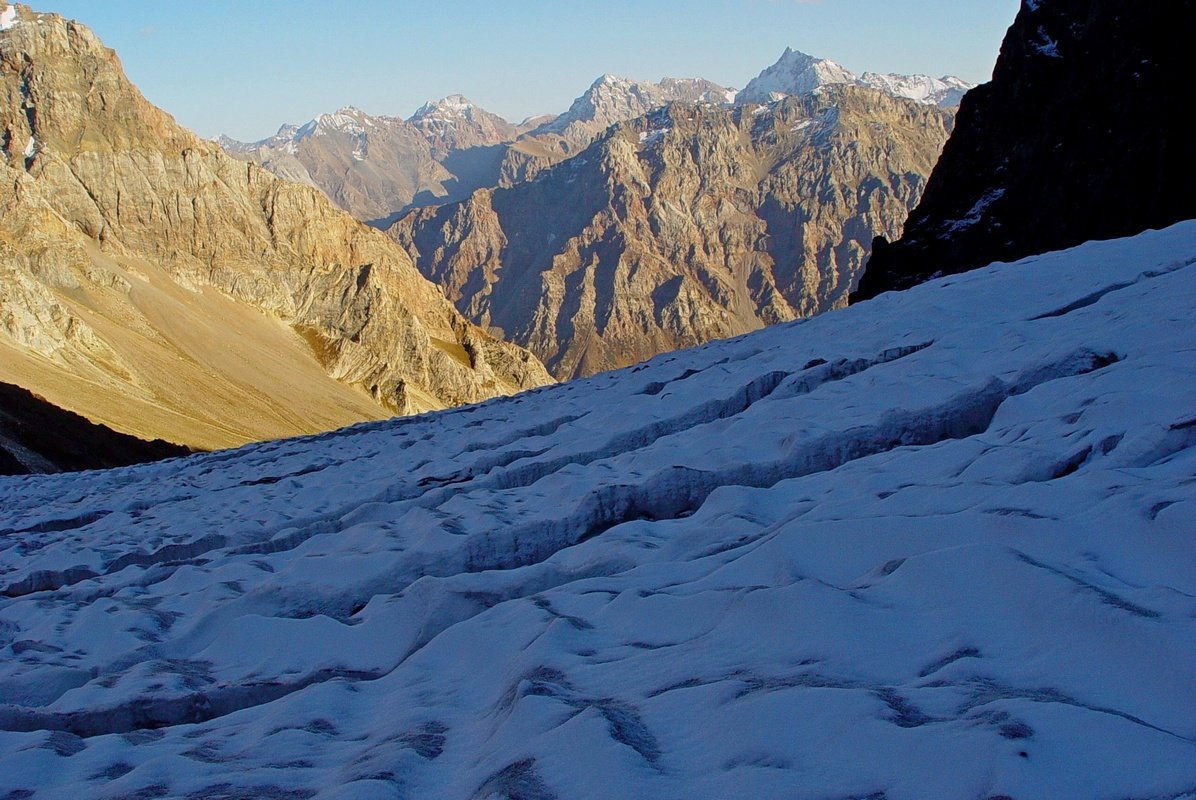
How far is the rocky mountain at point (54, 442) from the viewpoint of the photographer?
37.1m

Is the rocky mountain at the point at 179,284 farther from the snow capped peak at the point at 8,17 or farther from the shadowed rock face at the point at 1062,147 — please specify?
the shadowed rock face at the point at 1062,147

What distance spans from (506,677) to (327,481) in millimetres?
9932

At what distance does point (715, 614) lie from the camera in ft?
15.0

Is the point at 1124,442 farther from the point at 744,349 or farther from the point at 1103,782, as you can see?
the point at 744,349

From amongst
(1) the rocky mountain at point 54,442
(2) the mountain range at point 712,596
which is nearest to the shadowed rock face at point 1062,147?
(2) the mountain range at point 712,596

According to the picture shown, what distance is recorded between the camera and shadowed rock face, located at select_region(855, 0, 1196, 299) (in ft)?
125

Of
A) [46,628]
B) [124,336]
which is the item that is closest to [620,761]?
[46,628]

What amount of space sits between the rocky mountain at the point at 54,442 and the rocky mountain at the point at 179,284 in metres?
9.35

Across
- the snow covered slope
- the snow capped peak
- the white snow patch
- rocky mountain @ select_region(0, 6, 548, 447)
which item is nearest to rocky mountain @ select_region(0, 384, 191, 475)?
rocky mountain @ select_region(0, 6, 548, 447)

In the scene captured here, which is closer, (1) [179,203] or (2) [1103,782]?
(2) [1103,782]

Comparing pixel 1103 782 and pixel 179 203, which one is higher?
pixel 179 203

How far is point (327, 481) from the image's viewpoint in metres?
13.7

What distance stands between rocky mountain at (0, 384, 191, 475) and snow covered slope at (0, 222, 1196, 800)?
3070cm

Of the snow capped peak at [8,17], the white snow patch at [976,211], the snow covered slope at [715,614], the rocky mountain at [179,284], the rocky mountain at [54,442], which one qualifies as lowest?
the snow covered slope at [715,614]
